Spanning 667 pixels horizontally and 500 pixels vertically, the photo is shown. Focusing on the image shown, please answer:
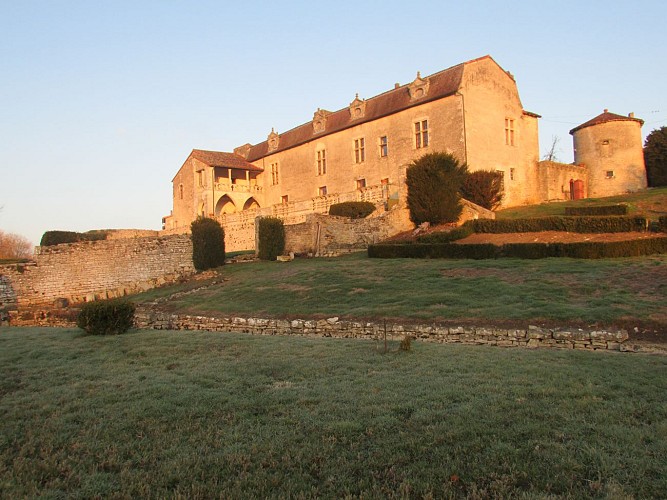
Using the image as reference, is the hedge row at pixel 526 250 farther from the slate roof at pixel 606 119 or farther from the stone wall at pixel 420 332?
the slate roof at pixel 606 119

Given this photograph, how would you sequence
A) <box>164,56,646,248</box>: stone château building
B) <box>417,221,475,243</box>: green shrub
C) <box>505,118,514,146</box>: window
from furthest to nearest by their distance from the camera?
<box>505,118,514,146</box>: window, <box>164,56,646,248</box>: stone château building, <box>417,221,475,243</box>: green shrub

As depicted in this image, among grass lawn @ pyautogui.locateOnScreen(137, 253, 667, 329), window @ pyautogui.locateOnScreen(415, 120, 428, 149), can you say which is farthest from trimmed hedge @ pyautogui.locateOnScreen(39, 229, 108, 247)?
window @ pyautogui.locateOnScreen(415, 120, 428, 149)

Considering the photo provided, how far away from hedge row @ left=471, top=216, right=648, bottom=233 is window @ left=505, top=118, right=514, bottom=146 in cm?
1428

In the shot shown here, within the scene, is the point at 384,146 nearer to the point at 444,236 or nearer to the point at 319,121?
the point at 319,121

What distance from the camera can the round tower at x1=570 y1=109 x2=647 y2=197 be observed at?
122 feet

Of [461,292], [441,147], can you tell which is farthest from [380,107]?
[461,292]

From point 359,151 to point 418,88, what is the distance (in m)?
7.07

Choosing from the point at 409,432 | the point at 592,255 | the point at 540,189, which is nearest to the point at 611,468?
the point at 409,432

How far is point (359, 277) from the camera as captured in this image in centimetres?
1867

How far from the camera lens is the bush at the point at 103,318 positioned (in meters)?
12.0

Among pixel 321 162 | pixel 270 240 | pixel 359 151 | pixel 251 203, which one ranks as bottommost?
pixel 270 240

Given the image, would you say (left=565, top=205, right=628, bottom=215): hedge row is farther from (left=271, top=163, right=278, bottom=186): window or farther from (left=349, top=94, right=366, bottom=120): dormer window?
(left=271, top=163, right=278, bottom=186): window

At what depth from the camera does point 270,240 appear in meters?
27.7

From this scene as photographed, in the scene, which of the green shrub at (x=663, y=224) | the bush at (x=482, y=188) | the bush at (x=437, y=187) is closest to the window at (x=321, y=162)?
the bush at (x=482, y=188)
